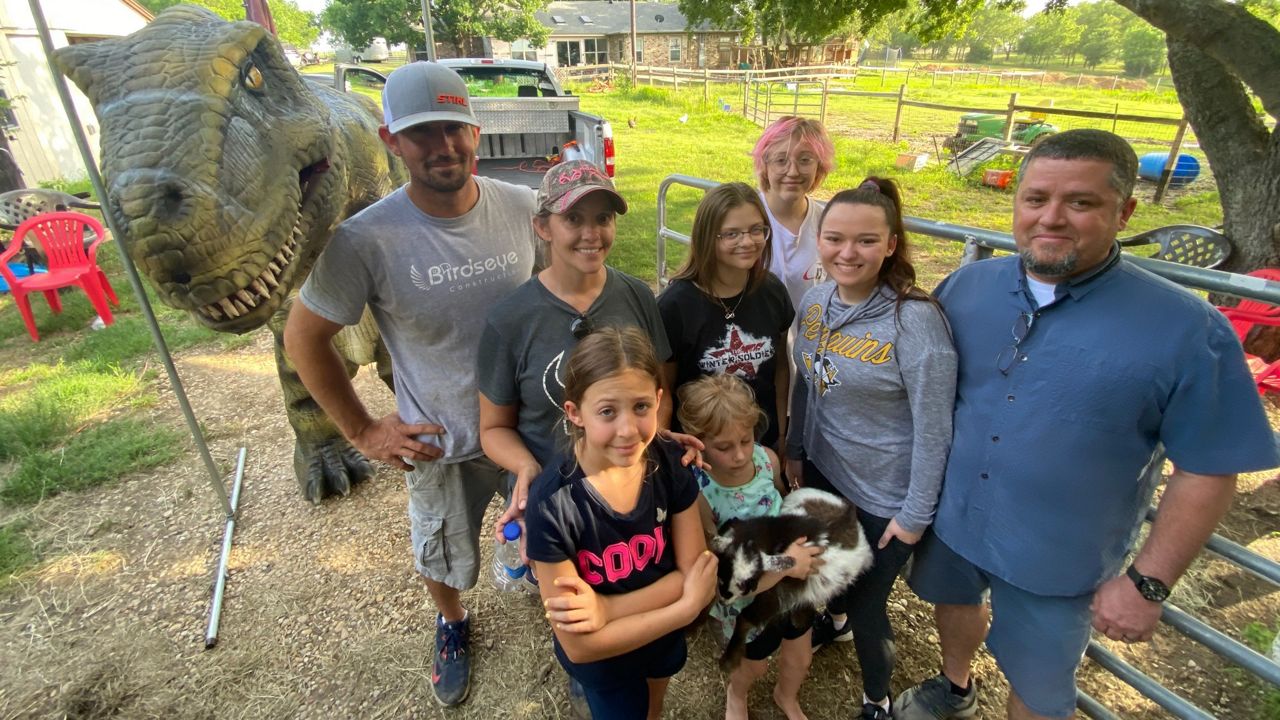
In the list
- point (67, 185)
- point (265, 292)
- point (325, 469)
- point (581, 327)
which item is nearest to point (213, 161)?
point (265, 292)

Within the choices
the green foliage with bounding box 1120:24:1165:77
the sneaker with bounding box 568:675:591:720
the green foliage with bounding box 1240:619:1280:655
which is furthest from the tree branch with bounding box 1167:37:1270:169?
the green foliage with bounding box 1120:24:1165:77

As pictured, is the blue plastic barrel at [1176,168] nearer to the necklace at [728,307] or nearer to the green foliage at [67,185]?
the necklace at [728,307]

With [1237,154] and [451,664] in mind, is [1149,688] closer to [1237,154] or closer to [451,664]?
[451,664]

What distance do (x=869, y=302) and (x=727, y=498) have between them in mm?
735

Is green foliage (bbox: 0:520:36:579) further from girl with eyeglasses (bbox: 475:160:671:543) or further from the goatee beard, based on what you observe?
the goatee beard

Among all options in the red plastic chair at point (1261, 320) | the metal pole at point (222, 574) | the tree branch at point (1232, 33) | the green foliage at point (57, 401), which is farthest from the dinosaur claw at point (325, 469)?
the tree branch at point (1232, 33)

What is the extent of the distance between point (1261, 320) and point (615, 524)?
4291 mm

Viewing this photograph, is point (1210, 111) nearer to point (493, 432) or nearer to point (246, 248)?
point (493, 432)

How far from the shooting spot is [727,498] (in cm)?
184

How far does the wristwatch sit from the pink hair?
1.67 metres

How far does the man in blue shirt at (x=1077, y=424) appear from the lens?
1296 millimetres

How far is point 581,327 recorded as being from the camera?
5.41ft

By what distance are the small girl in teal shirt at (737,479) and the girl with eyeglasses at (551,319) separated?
336 mm

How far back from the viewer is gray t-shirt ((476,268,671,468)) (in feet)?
5.47
